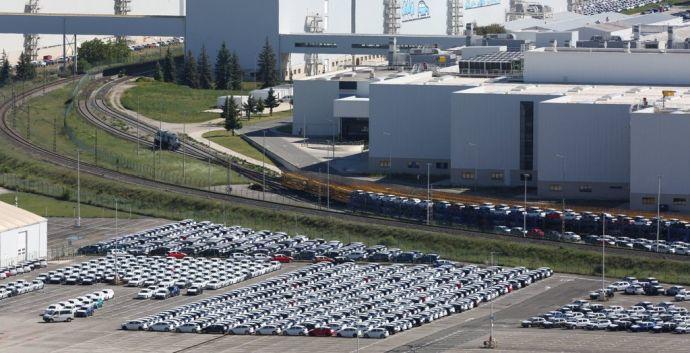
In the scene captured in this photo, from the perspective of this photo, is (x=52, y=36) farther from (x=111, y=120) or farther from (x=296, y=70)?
(x=111, y=120)

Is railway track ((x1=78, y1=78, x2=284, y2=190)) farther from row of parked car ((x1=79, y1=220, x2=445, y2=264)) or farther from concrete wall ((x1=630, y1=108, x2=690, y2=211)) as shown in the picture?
concrete wall ((x1=630, y1=108, x2=690, y2=211))

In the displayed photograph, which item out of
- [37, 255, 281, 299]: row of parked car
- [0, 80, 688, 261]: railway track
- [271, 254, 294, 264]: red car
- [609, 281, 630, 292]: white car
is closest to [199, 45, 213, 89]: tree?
[0, 80, 688, 261]: railway track

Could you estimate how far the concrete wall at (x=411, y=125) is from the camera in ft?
307

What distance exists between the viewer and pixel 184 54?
430 feet

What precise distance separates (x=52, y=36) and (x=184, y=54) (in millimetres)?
11174

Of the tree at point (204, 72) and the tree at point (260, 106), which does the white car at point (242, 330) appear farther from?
the tree at point (204, 72)

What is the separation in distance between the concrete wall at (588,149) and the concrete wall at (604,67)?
43.0 feet

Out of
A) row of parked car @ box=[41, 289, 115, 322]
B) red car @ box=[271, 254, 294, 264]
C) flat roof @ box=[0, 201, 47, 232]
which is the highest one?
flat roof @ box=[0, 201, 47, 232]

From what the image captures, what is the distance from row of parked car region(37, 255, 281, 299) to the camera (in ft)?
234

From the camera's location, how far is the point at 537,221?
79.3 metres

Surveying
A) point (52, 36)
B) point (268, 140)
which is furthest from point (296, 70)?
point (268, 140)

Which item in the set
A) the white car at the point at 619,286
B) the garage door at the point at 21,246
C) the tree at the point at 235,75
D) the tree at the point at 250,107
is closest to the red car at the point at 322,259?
the garage door at the point at 21,246

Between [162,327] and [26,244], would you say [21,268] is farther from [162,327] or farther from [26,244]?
[162,327]

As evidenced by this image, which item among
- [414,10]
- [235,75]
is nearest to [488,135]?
[235,75]
